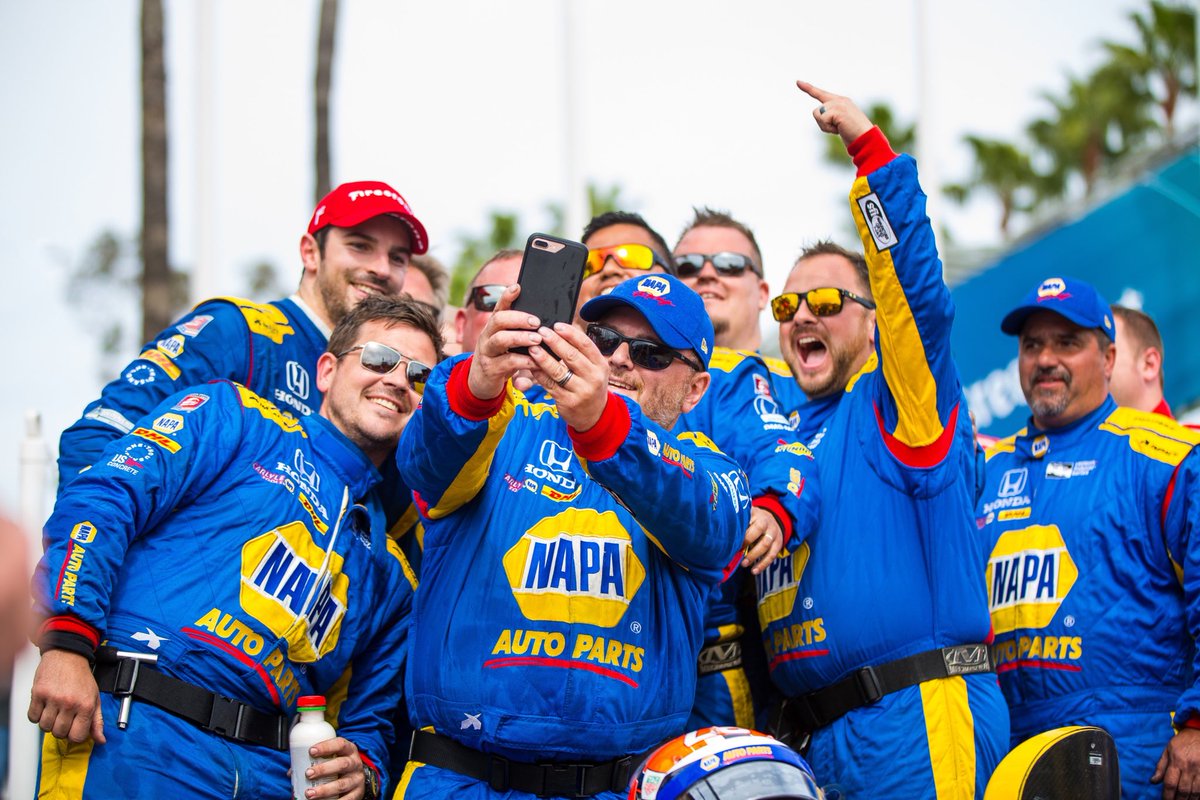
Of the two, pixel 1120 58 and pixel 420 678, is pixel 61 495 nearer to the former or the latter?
pixel 420 678

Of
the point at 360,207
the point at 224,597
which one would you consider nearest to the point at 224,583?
the point at 224,597

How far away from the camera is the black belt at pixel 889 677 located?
13.8 feet

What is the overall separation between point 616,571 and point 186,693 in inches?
53.2

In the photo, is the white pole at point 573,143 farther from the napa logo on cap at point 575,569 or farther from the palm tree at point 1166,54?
the palm tree at point 1166,54

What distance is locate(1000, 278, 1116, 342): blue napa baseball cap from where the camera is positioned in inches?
209

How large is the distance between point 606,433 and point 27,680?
456 centimetres

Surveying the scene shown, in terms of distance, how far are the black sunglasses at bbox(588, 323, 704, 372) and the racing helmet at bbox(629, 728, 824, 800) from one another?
108 centimetres

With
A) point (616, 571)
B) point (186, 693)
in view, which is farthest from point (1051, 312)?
point (186, 693)

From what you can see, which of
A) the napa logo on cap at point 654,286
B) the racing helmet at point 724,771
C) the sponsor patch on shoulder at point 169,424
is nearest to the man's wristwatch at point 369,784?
the racing helmet at point 724,771

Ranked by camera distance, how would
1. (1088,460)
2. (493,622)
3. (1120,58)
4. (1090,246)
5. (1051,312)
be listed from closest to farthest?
(493,622) < (1088,460) < (1051,312) < (1090,246) < (1120,58)

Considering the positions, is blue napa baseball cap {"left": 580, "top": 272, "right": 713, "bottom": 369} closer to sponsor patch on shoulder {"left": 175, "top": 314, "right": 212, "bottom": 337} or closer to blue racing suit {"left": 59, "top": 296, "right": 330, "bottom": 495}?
blue racing suit {"left": 59, "top": 296, "right": 330, "bottom": 495}

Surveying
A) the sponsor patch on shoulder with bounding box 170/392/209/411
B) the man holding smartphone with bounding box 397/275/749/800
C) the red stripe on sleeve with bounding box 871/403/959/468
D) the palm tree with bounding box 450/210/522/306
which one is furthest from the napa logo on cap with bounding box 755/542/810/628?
the palm tree with bounding box 450/210/522/306

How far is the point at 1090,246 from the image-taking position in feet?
37.5

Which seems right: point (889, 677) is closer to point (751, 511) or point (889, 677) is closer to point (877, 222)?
point (751, 511)
